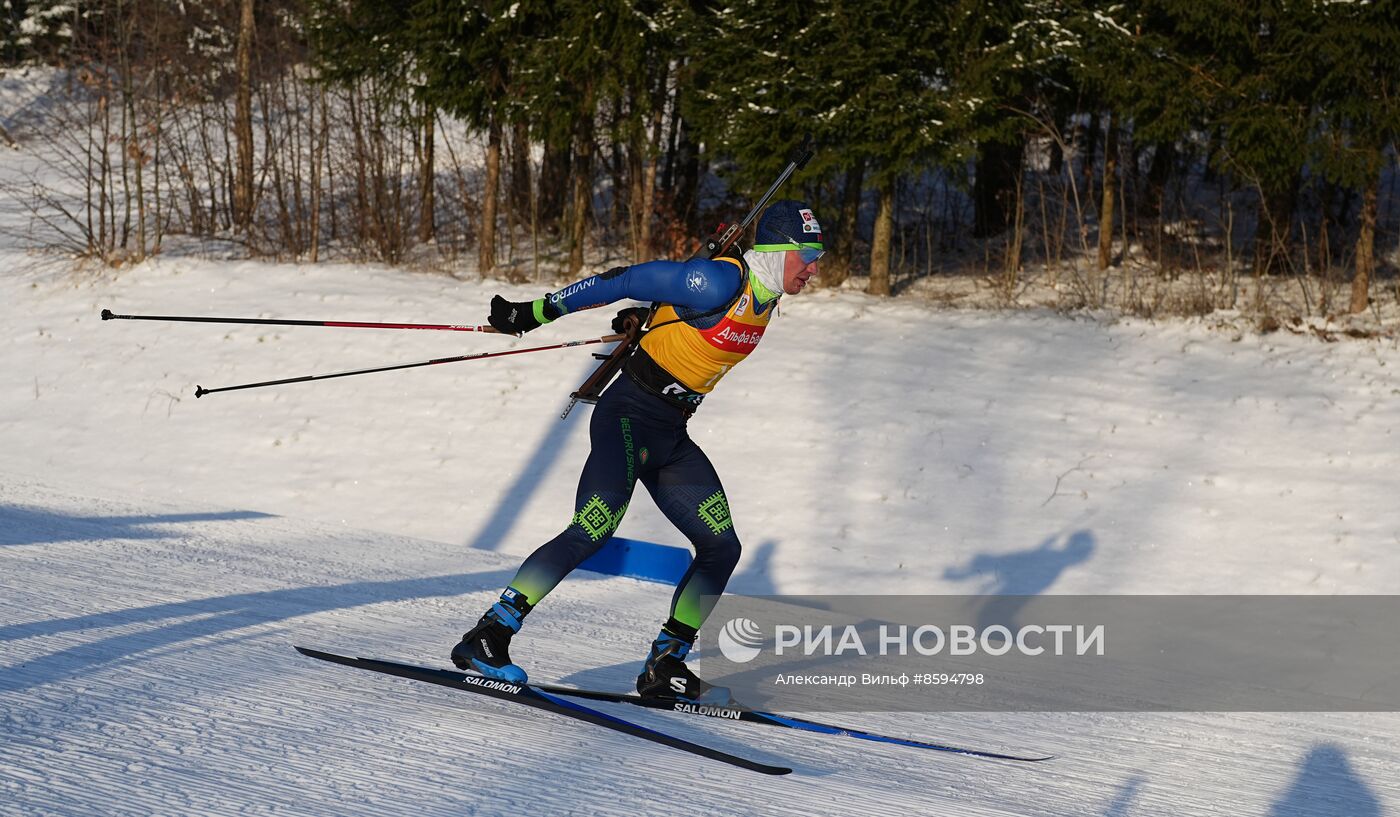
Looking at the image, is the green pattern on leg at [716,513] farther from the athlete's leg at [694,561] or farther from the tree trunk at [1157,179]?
the tree trunk at [1157,179]

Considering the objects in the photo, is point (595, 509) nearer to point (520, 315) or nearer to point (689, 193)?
point (520, 315)

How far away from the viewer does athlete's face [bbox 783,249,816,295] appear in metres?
4.46

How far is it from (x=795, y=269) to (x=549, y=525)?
5.88m

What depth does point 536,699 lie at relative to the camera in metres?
4.32

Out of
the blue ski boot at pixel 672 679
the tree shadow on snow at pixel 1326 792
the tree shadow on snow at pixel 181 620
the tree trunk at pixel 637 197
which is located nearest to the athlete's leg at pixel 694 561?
the blue ski boot at pixel 672 679

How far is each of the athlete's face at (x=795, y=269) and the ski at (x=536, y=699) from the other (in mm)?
1595

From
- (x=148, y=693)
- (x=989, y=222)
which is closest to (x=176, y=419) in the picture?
(x=148, y=693)

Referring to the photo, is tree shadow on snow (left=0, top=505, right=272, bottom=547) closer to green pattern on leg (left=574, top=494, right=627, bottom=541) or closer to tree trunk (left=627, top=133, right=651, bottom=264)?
green pattern on leg (left=574, top=494, right=627, bottom=541)

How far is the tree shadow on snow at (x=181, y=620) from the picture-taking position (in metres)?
4.36

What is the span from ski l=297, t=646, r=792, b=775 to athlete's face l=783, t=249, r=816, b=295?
1.60 metres

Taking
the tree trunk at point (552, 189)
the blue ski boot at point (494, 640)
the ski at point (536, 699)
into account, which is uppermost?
the tree trunk at point (552, 189)

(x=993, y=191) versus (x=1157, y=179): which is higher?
(x=1157, y=179)

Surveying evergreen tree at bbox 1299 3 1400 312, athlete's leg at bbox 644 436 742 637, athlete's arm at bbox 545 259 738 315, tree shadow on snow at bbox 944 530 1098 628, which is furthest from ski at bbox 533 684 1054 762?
evergreen tree at bbox 1299 3 1400 312

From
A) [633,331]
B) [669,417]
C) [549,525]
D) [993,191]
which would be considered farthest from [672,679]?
[993,191]
